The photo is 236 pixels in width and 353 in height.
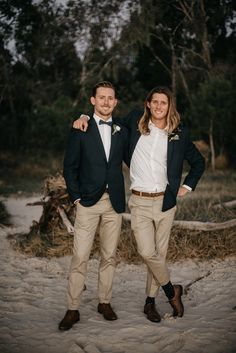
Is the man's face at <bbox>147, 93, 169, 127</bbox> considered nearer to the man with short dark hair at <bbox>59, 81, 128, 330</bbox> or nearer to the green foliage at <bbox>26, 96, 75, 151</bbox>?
the man with short dark hair at <bbox>59, 81, 128, 330</bbox>

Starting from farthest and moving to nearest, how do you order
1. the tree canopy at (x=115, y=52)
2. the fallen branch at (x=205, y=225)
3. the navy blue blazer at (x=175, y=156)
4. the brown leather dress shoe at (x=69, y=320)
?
the tree canopy at (x=115, y=52) → the fallen branch at (x=205, y=225) → the navy blue blazer at (x=175, y=156) → the brown leather dress shoe at (x=69, y=320)

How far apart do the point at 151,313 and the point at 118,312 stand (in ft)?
1.18

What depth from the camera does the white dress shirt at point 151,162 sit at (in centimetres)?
359

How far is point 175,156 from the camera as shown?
3.63m

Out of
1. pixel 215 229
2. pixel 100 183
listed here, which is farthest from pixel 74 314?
pixel 215 229

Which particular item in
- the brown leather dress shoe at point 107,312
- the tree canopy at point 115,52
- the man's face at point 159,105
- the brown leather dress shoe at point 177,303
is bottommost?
the brown leather dress shoe at point 107,312

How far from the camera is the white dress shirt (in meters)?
3.59

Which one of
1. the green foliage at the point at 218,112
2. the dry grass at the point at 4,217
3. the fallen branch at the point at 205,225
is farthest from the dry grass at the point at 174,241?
the green foliage at the point at 218,112

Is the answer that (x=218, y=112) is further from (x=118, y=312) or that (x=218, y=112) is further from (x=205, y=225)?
(x=118, y=312)

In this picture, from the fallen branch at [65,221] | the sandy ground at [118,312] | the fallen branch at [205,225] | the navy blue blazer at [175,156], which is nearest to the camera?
the sandy ground at [118,312]

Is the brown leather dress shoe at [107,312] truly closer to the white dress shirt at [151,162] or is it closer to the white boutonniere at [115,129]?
the white dress shirt at [151,162]

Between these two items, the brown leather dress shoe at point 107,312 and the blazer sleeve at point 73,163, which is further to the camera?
the brown leather dress shoe at point 107,312

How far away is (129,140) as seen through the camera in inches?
148

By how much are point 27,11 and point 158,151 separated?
17354 mm
